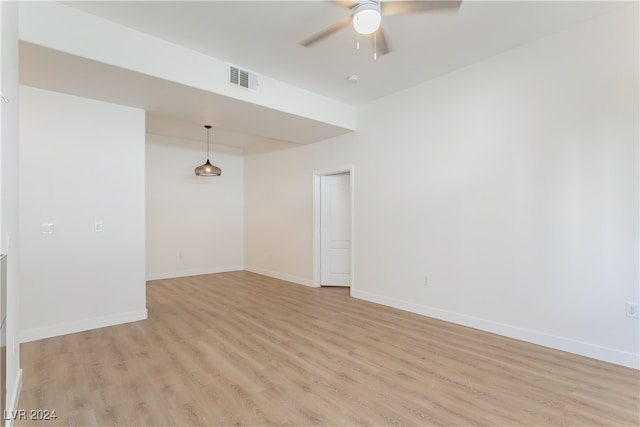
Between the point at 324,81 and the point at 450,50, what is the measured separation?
4.97ft

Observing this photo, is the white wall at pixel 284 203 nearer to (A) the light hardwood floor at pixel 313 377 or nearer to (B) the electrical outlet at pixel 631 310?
(A) the light hardwood floor at pixel 313 377

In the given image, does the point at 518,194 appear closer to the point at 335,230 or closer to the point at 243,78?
the point at 335,230

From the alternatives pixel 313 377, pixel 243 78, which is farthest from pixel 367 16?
pixel 313 377

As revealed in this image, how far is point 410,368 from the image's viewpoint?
2738mm

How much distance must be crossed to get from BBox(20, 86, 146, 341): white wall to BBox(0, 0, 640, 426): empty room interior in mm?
21

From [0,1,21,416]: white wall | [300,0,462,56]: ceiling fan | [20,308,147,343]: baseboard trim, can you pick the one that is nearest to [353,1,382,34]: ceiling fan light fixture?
[300,0,462,56]: ceiling fan

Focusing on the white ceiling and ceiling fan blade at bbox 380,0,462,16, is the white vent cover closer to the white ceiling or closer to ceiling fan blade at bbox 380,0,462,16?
the white ceiling

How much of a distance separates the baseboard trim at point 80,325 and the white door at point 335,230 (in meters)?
3.05

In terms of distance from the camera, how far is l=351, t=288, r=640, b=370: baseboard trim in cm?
278

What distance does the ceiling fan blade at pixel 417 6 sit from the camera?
→ 211 centimetres

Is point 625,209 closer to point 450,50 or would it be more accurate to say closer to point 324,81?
point 450,50

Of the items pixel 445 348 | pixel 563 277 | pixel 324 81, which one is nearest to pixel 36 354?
pixel 445 348

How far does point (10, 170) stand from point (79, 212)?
5.72ft

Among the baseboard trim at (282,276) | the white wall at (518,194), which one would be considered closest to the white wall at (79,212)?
the baseboard trim at (282,276)
